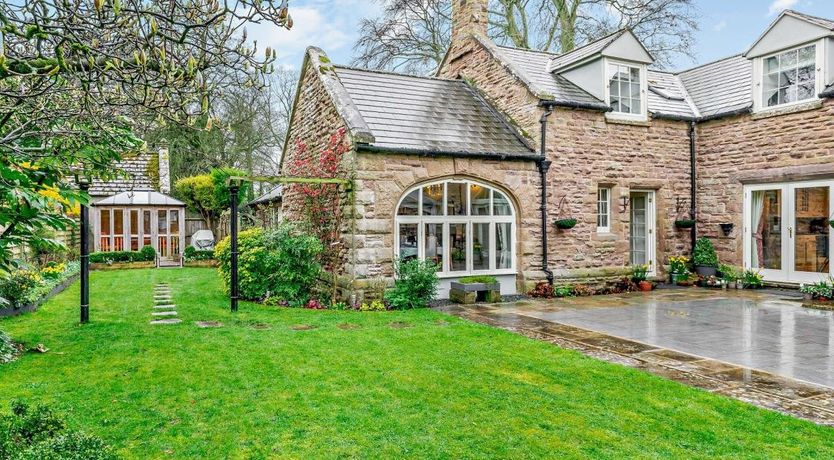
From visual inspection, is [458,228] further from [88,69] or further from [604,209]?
[88,69]

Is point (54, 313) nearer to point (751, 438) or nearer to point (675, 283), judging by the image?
point (751, 438)

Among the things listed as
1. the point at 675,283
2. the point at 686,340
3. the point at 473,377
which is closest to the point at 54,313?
the point at 473,377

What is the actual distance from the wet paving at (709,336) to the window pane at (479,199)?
2142 millimetres

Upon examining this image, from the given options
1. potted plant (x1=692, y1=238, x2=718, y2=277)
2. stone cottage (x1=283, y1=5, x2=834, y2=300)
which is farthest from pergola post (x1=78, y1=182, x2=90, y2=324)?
potted plant (x1=692, y1=238, x2=718, y2=277)

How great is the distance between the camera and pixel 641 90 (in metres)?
13.6

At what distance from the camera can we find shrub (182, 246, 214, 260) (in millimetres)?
20078

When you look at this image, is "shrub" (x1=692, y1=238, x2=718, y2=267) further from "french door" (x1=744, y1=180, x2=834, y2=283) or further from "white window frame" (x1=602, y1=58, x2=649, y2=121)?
"white window frame" (x1=602, y1=58, x2=649, y2=121)

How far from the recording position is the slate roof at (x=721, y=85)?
13742 mm

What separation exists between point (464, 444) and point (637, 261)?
11977 mm

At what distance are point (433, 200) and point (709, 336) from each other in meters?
5.68

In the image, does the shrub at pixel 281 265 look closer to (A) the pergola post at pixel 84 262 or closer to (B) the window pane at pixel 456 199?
(B) the window pane at pixel 456 199

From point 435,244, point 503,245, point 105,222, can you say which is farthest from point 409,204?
point 105,222

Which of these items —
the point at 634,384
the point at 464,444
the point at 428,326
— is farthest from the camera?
the point at 428,326

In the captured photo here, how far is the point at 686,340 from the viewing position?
7.32 m
